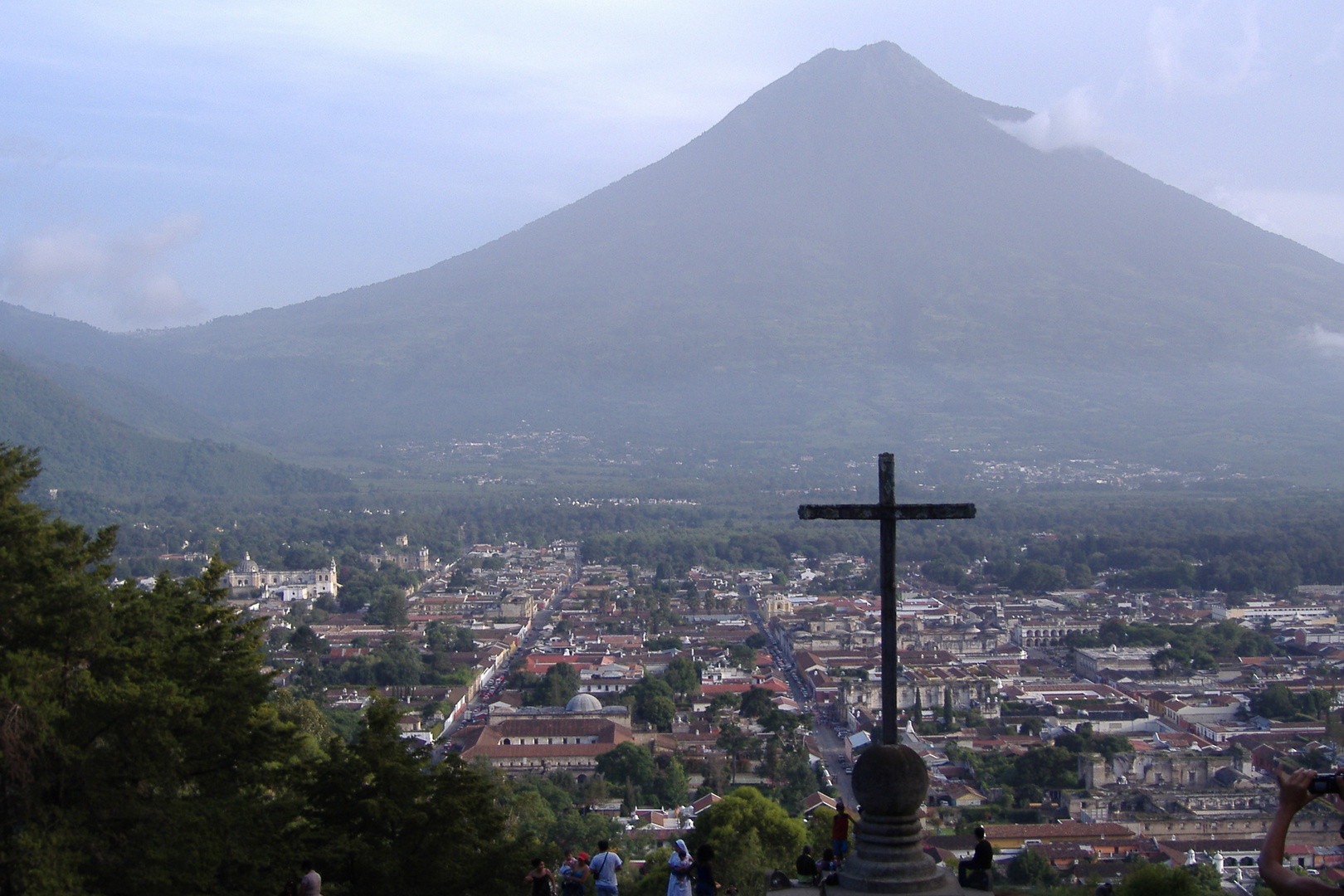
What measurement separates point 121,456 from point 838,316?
7500 centimetres

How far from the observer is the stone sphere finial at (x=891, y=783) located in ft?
22.3

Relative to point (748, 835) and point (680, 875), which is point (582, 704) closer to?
point (748, 835)

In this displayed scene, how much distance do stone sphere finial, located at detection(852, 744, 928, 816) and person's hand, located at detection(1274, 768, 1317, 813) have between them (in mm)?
3540

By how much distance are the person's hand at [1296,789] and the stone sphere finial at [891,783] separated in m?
3.54

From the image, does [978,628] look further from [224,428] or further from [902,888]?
[224,428]

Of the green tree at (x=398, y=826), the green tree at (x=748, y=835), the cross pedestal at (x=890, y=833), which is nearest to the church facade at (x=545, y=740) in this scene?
the green tree at (x=748, y=835)

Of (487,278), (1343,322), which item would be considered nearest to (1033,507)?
(1343,322)

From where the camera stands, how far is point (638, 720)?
1053 inches

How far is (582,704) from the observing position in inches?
1037

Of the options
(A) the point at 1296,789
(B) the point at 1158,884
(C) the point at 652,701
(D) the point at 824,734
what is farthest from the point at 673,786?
(A) the point at 1296,789

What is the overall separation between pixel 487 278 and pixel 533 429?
38741mm

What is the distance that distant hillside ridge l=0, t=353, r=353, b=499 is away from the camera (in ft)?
297

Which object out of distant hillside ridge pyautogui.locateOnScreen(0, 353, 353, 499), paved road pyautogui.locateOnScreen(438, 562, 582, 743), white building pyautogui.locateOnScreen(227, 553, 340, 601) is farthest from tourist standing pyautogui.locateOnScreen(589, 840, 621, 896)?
distant hillside ridge pyautogui.locateOnScreen(0, 353, 353, 499)

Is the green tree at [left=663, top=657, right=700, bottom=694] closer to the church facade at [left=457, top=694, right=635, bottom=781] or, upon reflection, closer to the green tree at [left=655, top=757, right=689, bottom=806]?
the church facade at [left=457, top=694, right=635, bottom=781]
